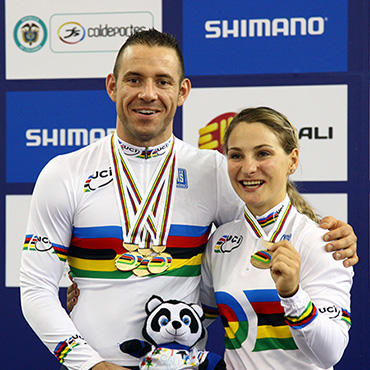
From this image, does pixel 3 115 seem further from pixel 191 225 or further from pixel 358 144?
pixel 358 144

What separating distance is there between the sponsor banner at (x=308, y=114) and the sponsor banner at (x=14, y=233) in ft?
3.79

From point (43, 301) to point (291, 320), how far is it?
2.50 ft

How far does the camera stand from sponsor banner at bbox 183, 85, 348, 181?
114 inches

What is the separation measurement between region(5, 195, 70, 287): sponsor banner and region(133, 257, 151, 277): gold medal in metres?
1.58

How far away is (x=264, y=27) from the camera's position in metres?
2.97

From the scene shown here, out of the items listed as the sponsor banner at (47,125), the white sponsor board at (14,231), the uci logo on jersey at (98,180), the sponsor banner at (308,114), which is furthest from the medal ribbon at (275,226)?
the white sponsor board at (14,231)

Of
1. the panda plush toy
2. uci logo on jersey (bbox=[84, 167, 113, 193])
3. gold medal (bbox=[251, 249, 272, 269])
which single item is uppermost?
uci logo on jersey (bbox=[84, 167, 113, 193])

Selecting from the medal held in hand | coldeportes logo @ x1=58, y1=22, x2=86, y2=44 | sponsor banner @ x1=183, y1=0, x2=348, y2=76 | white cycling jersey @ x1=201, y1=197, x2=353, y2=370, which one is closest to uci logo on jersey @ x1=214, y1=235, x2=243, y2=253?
white cycling jersey @ x1=201, y1=197, x2=353, y2=370

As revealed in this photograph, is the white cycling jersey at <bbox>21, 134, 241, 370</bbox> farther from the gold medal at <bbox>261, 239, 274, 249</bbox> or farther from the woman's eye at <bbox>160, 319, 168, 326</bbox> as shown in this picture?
the gold medal at <bbox>261, 239, 274, 249</bbox>

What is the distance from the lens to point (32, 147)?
10.3 feet

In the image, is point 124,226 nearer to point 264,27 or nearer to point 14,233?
point 14,233

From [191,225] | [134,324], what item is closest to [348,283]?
[191,225]

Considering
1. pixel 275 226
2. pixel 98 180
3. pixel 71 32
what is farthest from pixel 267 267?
pixel 71 32

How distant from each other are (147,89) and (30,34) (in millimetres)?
1652
